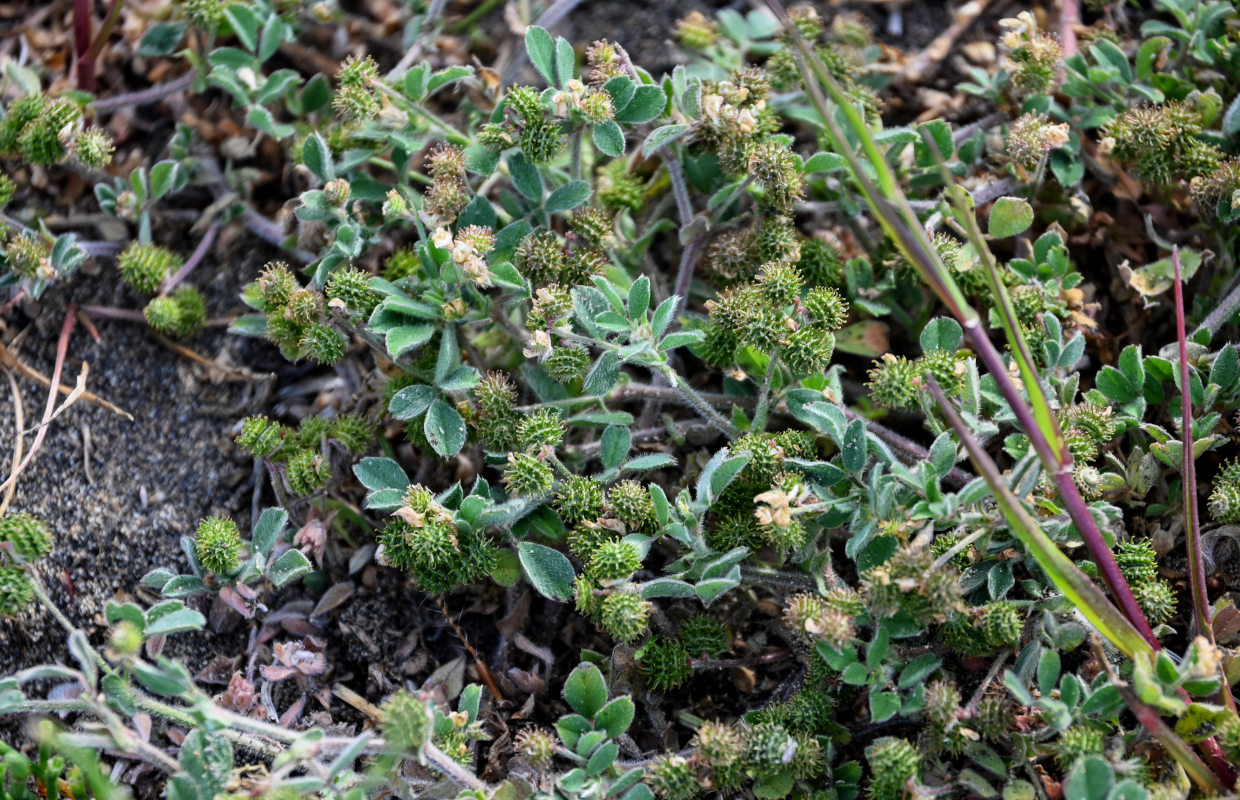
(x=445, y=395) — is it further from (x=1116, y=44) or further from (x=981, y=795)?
(x=1116, y=44)

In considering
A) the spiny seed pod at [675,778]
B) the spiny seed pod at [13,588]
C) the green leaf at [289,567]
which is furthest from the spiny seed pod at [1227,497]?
the spiny seed pod at [13,588]

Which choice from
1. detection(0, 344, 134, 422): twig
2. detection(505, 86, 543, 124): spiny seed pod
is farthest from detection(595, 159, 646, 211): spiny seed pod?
detection(0, 344, 134, 422): twig

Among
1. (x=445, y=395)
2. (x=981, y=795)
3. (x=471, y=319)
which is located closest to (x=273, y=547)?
(x=445, y=395)

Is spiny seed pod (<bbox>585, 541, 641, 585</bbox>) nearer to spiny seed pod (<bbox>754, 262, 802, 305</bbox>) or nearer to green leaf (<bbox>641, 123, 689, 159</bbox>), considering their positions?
spiny seed pod (<bbox>754, 262, 802, 305</bbox>)

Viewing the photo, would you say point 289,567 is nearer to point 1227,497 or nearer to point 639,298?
point 639,298

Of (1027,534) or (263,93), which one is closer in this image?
(1027,534)

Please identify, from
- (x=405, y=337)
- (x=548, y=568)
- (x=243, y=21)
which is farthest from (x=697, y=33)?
(x=548, y=568)
